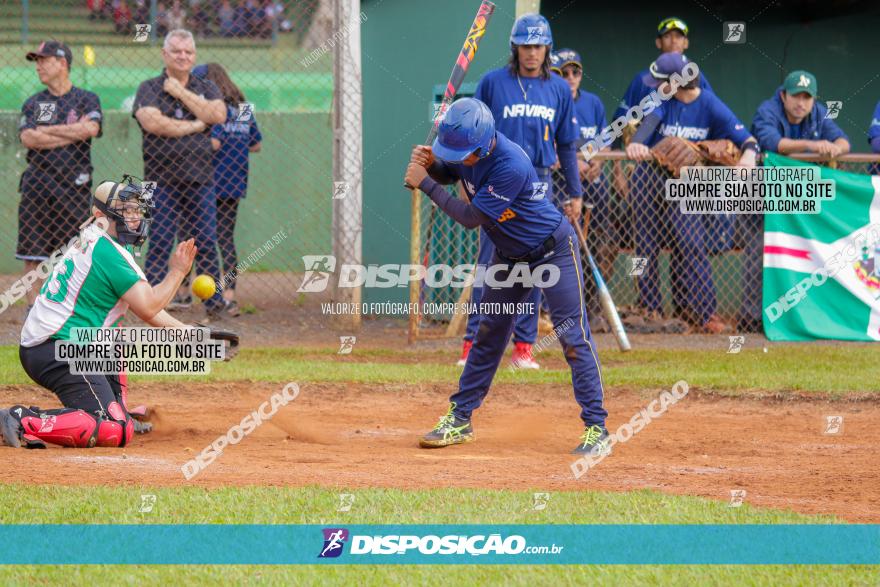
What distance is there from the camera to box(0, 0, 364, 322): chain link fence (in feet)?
34.3

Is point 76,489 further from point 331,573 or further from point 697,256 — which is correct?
point 697,256

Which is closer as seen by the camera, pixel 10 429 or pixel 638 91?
pixel 10 429

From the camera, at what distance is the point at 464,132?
6219 mm

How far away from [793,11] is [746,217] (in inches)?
159

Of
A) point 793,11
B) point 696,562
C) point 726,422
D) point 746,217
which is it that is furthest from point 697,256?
point 696,562

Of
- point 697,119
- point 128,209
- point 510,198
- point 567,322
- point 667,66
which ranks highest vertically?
point 667,66

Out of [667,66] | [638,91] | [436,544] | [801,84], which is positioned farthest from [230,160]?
[436,544]

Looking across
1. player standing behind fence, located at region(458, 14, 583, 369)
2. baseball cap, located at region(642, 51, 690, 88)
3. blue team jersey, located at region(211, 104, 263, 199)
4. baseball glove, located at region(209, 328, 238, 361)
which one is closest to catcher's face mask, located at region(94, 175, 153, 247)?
baseball glove, located at region(209, 328, 238, 361)

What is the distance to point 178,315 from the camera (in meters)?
11.1

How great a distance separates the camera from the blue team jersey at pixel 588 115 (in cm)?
1109

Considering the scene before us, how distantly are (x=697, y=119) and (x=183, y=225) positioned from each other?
495cm

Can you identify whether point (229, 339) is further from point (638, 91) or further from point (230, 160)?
point (638, 91)

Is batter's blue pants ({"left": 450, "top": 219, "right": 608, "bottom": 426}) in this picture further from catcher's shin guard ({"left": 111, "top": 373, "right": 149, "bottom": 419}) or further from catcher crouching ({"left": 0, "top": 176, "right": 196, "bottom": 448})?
catcher's shin guard ({"left": 111, "top": 373, "right": 149, "bottom": 419})

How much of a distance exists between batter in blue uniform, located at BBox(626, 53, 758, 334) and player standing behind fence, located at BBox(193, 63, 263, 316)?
151 inches
